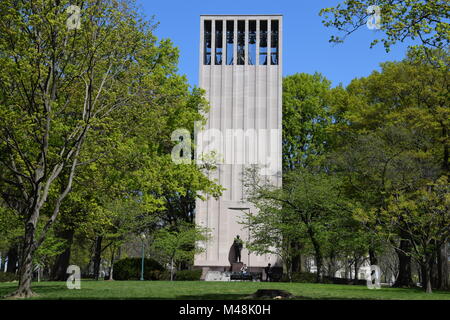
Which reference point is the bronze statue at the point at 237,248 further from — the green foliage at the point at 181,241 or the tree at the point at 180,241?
the green foliage at the point at 181,241

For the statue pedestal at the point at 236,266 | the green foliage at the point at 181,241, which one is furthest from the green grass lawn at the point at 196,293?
the statue pedestal at the point at 236,266

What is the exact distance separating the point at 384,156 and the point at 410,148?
452cm

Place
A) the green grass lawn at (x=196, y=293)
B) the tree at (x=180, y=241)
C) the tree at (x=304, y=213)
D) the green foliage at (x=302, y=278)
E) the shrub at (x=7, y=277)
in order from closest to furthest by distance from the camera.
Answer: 1. the green grass lawn at (x=196, y=293)
2. the tree at (x=304, y=213)
3. the green foliage at (x=302, y=278)
4. the shrub at (x=7, y=277)
5. the tree at (x=180, y=241)

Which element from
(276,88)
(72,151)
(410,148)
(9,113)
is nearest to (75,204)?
(72,151)

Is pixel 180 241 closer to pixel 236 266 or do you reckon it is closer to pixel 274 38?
pixel 236 266

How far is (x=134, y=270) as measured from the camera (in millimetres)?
33781

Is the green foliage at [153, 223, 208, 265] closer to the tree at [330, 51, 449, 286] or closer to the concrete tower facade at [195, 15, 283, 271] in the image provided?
the concrete tower facade at [195, 15, 283, 271]

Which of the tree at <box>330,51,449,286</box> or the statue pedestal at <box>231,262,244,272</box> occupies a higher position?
the tree at <box>330,51,449,286</box>

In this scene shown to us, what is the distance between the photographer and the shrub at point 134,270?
111 feet

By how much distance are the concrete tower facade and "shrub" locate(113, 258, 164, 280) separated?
9788 millimetres

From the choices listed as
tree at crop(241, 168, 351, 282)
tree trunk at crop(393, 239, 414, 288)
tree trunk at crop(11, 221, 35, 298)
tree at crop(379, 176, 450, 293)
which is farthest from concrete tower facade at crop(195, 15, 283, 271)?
tree trunk at crop(11, 221, 35, 298)

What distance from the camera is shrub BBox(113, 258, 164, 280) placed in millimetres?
33750
